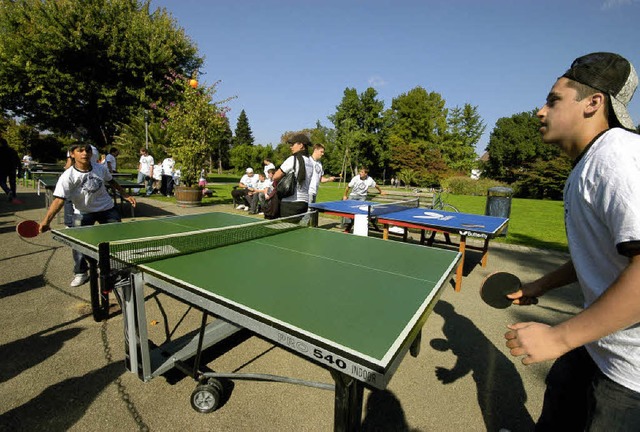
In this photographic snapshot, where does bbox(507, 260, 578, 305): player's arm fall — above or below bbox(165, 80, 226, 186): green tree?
below

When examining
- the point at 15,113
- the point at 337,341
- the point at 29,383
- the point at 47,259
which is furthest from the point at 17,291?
the point at 15,113

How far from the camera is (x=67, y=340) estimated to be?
3.39 m

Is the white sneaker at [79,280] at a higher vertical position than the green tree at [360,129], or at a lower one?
lower

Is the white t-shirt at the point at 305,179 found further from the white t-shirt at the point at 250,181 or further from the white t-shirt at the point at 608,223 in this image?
the white t-shirt at the point at 250,181

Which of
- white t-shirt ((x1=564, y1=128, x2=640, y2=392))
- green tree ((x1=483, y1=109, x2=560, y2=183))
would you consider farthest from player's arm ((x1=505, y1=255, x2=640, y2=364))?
green tree ((x1=483, y1=109, x2=560, y2=183))

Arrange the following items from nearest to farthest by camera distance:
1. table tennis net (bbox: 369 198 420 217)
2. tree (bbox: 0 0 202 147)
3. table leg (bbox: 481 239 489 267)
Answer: table leg (bbox: 481 239 489 267) → table tennis net (bbox: 369 198 420 217) → tree (bbox: 0 0 202 147)

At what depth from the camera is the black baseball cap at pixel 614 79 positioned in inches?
47.3

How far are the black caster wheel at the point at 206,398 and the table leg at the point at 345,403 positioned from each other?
1.37 m

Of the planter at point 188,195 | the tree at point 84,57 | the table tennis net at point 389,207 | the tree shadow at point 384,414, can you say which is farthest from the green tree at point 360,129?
the tree shadow at point 384,414

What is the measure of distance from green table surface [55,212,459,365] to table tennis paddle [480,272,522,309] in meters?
0.30

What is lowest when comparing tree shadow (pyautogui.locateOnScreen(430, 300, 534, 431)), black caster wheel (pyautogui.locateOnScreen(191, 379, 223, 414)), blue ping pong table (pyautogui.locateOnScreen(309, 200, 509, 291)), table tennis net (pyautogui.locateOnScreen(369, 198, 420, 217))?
tree shadow (pyautogui.locateOnScreen(430, 300, 534, 431))

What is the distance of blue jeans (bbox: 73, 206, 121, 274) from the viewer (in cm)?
462

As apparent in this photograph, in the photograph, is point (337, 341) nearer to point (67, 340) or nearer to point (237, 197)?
point (67, 340)

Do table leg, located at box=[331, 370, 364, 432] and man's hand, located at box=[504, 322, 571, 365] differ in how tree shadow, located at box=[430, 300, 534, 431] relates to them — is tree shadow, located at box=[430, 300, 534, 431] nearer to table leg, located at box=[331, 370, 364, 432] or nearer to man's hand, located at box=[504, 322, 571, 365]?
table leg, located at box=[331, 370, 364, 432]
